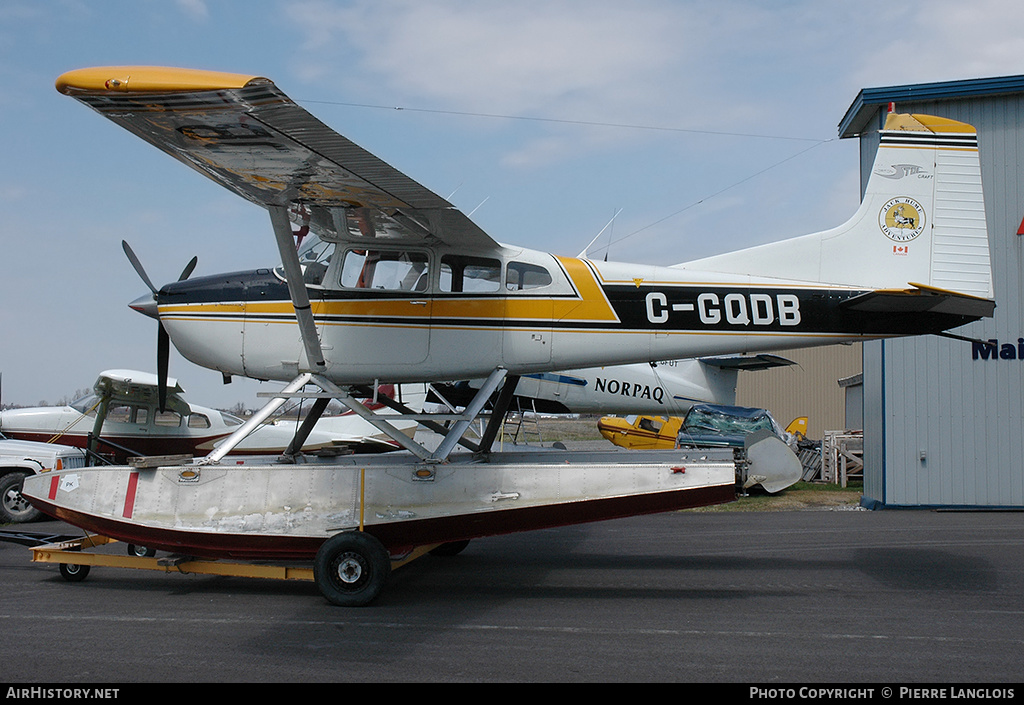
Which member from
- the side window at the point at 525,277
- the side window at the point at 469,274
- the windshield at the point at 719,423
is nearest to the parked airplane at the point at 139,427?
the windshield at the point at 719,423

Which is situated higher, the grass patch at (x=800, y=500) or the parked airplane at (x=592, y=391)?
the parked airplane at (x=592, y=391)

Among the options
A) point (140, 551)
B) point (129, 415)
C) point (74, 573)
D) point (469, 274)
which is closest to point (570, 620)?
point (469, 274)

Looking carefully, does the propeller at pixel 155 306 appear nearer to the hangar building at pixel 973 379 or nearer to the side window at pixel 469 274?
the side window at pixel 469 274

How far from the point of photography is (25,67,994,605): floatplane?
7.04 meters

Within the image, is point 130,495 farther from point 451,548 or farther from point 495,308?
point 495,308

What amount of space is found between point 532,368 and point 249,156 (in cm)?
323

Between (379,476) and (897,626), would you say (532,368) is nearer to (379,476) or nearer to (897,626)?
(379,476)

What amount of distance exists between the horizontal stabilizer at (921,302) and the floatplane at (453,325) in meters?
0.02

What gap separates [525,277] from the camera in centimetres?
788

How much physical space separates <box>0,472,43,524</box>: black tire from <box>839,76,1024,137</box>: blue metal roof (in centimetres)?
1527

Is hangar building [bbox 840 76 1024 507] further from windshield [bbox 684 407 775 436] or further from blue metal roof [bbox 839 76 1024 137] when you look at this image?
windshield [bbox 684 407 775 436]

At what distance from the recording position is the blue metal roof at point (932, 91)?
13570 mm

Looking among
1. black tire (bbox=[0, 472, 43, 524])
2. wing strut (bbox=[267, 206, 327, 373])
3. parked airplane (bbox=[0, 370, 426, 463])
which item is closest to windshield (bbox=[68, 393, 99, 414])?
parked airplane (bbox=[0, 370, 426, 463])
